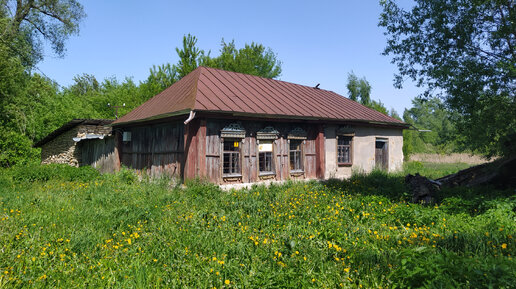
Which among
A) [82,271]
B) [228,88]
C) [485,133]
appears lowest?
[82,271]

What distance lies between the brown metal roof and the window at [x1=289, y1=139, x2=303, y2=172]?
1.30 metres

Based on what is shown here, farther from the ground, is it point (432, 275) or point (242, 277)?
point (432, 275)

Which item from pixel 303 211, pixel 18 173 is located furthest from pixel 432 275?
pixel 18 173

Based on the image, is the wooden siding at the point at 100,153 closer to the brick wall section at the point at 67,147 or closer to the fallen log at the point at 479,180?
the brick wall section at the point at 67,147

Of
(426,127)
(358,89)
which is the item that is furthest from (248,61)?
(426,127)

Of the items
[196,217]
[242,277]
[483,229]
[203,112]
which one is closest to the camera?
[242,277]

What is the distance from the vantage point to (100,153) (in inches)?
622

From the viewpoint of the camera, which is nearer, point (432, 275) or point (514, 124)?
point (432, 275)

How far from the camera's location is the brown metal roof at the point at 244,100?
10.4 metres

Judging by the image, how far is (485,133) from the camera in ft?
24.5

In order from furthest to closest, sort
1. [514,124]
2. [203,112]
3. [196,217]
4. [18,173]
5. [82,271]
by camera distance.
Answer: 1. [18,173]
2. [203,112]
3. [514,124]
4. [196,217]
5. [82,271]

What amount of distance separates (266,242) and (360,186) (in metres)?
6.34

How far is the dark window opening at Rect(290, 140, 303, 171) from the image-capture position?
1273 cm

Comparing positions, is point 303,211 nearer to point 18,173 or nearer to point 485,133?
point 485,133
